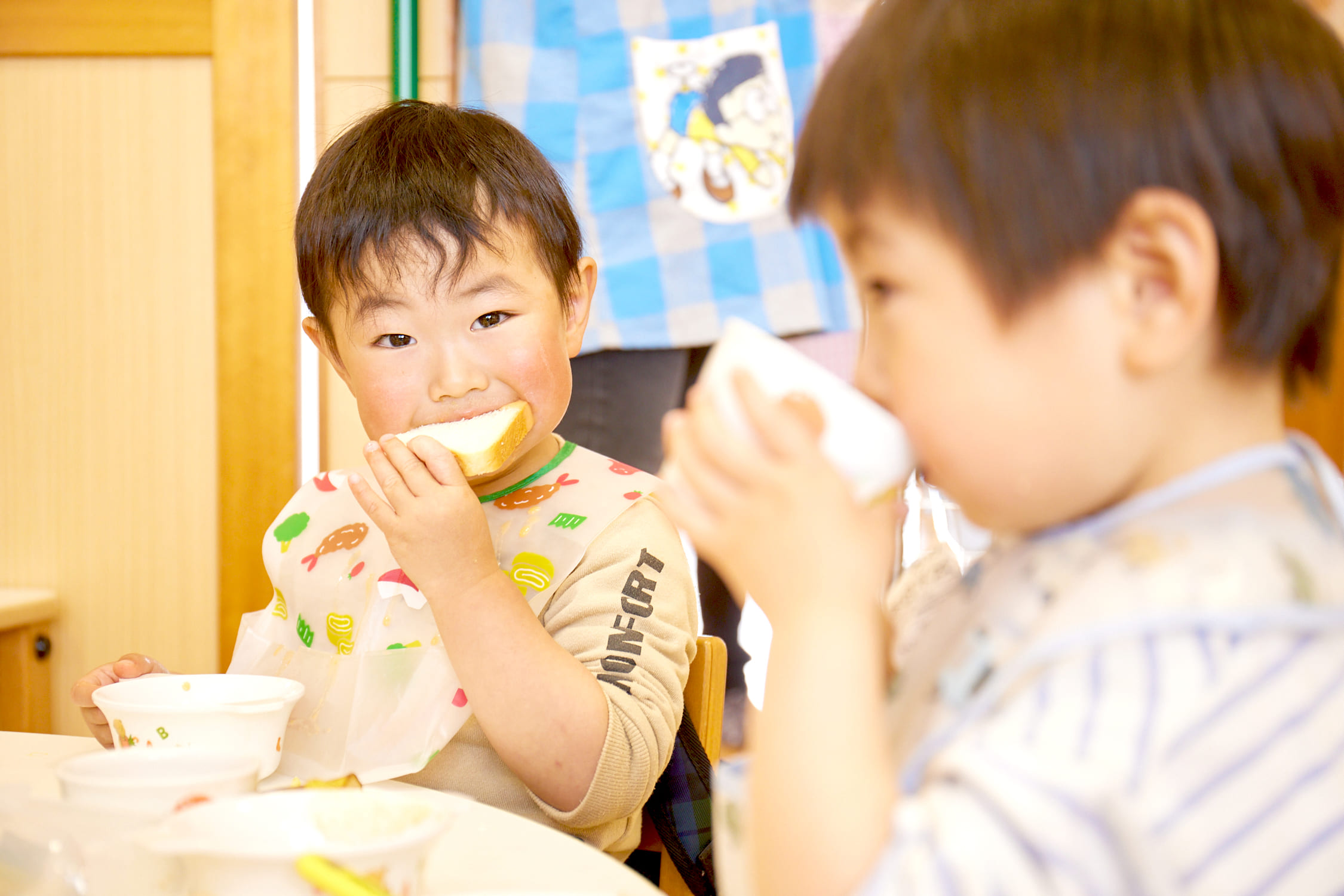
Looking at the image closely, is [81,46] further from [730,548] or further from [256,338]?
[730,548]

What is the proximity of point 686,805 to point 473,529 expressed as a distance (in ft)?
1.10

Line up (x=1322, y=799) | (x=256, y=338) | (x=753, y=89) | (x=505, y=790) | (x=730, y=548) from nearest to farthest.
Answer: (x=1322, y=799) → (x=730, y=548) → (x=505, y=790) → (x=753, y=89) → (x=256, y=338)

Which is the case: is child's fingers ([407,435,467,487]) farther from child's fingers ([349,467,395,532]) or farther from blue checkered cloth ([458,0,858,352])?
blue checkered cloth ([458,0,858,352])

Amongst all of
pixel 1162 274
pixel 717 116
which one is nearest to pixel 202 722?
pixel 1162 274

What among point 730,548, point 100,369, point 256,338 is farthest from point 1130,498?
point 100,369

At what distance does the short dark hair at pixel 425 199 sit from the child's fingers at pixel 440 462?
187 mm

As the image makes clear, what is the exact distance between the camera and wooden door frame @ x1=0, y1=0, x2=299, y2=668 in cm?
208

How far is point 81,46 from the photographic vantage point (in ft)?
6.97

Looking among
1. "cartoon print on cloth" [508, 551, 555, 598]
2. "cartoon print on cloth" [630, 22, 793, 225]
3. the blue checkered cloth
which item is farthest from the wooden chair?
"cartoon print on cloth" [630, 22, 793, 225]

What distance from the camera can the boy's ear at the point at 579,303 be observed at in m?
1.18

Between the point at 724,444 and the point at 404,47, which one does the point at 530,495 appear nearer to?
the point at 724,444

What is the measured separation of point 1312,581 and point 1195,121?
0.20 meters

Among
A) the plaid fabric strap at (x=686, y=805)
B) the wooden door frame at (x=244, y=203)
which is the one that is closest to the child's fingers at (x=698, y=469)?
the plaid fabric strap at (x=686, y=805)

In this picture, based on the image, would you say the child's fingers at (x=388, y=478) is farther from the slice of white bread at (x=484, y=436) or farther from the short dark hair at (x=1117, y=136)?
the short dark hair at (x=1117, y=136)
